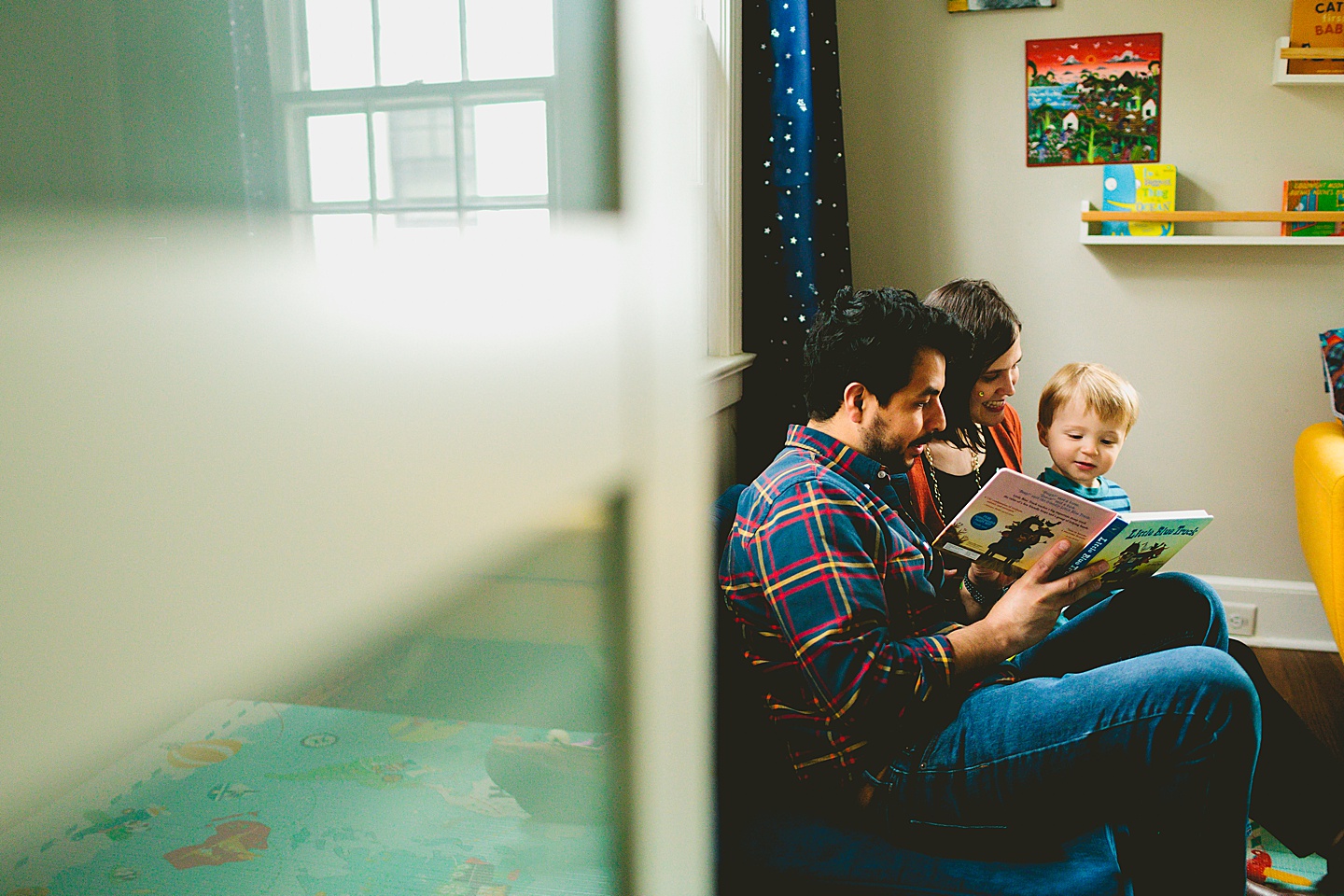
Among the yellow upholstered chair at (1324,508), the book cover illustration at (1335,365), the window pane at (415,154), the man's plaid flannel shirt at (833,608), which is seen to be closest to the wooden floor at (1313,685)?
the yellow upholstered chair at (1324,508)

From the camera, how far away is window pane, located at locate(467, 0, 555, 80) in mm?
275

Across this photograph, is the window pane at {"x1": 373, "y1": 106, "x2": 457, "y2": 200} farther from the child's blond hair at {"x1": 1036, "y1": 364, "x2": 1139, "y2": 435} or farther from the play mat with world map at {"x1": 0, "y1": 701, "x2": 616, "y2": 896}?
the child's blond hair at {"x1": 1036, "y1": 364, "x2": 1139, "y2": 435}

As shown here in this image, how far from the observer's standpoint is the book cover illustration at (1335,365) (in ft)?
7.87

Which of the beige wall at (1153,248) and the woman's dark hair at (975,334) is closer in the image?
the woman's dark hair at (975,334)

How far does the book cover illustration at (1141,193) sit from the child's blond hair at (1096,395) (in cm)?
78

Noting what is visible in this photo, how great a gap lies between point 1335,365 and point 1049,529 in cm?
162

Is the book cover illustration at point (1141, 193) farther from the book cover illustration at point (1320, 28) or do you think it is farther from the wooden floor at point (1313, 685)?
the wooden floor at point (1313, 685)

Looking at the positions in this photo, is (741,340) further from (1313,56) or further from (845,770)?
(1313,56)

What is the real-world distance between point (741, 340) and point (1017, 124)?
3.93 feet

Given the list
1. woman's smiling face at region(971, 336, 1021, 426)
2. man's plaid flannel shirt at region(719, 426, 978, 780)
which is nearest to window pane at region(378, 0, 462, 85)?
man's plaid flannel shirt at region(719, 426, 978, 780)

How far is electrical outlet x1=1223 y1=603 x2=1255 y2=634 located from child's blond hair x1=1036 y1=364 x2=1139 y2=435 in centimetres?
113

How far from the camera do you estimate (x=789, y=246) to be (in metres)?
2.24

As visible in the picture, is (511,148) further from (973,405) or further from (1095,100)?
(1095,100)

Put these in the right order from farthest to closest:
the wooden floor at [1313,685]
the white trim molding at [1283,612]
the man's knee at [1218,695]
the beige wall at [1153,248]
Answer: the white trim molding at [1283,612] < the beige wall at [1153,248] < the wooden floor at [1313,685] < the man's knee at [1218,695]
